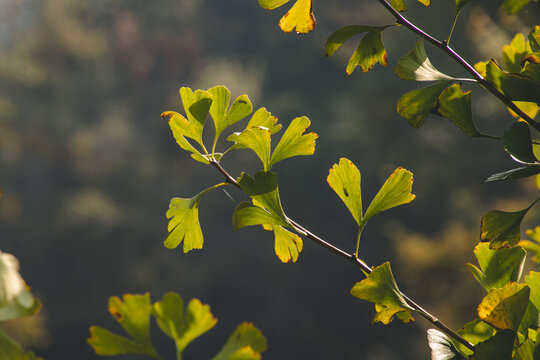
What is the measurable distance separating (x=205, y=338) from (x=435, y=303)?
11.6ft

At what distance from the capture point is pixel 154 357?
8.7 inches

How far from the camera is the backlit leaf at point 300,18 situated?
0.88ft

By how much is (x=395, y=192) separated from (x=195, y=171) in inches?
304

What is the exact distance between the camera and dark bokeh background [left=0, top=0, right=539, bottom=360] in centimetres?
593

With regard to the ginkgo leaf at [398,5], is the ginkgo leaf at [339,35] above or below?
Answer: below

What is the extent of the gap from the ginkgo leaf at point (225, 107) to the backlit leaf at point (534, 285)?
172 millimetres

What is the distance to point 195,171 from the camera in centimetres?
788

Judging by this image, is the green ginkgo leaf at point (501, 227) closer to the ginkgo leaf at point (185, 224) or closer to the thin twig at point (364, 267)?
the thin twig at point (364, 267)

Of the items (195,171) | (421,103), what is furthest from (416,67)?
(195,171)

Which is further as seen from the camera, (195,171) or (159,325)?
(195,171)

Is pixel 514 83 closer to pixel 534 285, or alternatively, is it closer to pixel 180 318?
pixel 534 285

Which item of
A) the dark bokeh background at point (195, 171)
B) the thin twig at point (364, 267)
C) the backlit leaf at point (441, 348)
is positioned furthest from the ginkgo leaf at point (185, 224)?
the dark bokeh background at point (195, 171)

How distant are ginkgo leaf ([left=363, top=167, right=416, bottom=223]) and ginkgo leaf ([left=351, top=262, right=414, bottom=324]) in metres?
0.04

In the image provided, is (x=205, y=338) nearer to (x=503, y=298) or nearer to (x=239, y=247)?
(x=239, y=247)
